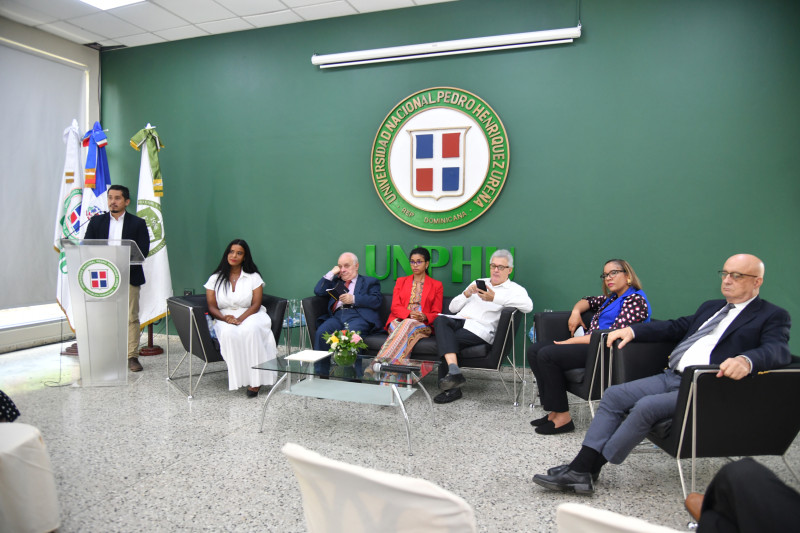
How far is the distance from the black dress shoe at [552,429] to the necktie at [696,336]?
795 millimetres

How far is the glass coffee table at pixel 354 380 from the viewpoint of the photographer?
3176 mm

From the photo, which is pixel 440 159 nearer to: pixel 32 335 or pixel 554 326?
pixel 554 326

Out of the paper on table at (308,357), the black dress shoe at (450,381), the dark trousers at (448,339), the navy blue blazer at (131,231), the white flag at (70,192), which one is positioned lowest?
the black dress shoe at (450,381)

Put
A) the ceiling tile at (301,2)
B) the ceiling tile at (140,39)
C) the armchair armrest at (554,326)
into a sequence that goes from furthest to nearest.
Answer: the ceiling tile at (140,39) < the ceiling tile at (301,2) < the armchair armrest at (554,326)

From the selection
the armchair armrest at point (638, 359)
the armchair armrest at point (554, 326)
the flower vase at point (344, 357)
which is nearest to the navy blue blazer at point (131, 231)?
the flower vase at point (344, 357)

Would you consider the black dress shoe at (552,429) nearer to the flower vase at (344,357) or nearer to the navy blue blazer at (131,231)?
the flower vase at (344,357)

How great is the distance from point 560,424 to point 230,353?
2.45 m

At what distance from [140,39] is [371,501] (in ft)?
20.6

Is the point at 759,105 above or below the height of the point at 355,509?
above

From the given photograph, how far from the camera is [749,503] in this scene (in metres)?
1.43

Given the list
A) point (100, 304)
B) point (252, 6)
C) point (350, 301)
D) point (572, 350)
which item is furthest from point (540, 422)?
point (252, 6)

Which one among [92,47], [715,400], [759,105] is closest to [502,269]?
[715,400]

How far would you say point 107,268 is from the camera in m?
4.14

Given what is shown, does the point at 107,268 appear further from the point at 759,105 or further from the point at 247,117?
the point at 759,105
